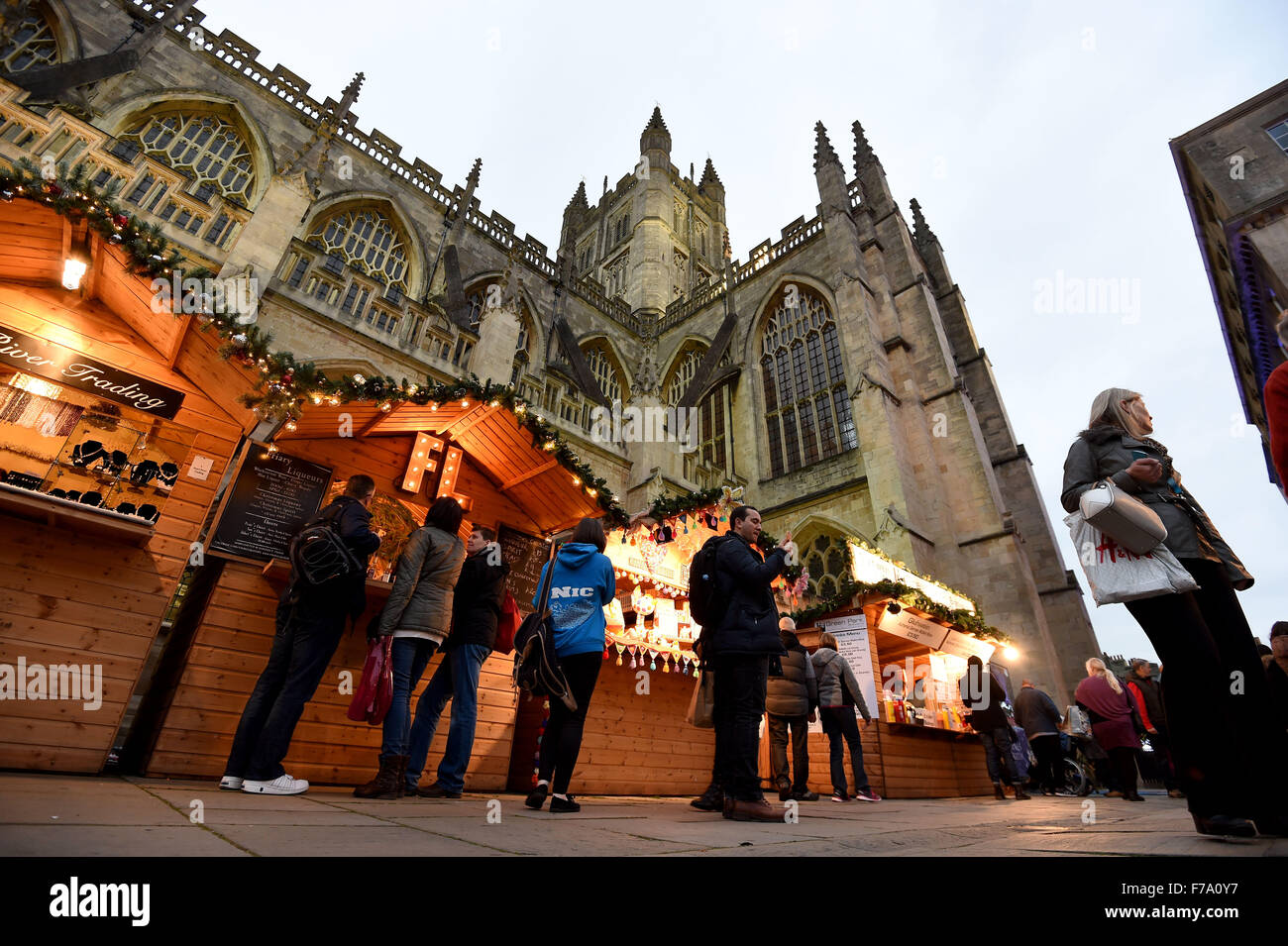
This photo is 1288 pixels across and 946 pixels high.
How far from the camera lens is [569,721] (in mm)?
3555

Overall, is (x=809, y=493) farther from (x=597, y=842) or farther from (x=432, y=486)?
(x=597, y=842)

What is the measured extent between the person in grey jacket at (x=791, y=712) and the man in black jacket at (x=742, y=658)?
215 centimetres

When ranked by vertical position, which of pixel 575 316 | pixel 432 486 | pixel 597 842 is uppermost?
pixel 575 316

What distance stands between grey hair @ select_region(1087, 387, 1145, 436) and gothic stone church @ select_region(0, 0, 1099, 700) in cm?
1046

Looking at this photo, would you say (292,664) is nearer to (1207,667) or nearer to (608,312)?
→ (1207,667)

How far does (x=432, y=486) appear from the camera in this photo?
5793 millimetres

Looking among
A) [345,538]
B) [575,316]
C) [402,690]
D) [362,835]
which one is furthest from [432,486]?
[575,316]

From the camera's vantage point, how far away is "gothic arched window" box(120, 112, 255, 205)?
1491 cm

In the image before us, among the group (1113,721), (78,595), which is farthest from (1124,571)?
(1113,721)

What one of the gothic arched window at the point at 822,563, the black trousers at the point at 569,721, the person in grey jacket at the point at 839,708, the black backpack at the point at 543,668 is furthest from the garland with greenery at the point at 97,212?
the gothic arched window at the point at 822,563

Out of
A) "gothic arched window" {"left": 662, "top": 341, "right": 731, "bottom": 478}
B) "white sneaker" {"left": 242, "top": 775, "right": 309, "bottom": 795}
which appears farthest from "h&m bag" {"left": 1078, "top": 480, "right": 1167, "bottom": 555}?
"gothic arched window" {"left": 662, "top": 341, "right": 731, "bottom": 478}

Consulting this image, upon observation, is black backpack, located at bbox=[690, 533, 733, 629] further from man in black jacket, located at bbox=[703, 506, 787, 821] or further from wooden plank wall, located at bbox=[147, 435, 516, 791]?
wooden plank wall, located at bbox=[147, 435, 516, 791]

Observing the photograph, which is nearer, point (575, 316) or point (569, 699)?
point (569, 699)

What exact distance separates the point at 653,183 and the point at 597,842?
114 feet
